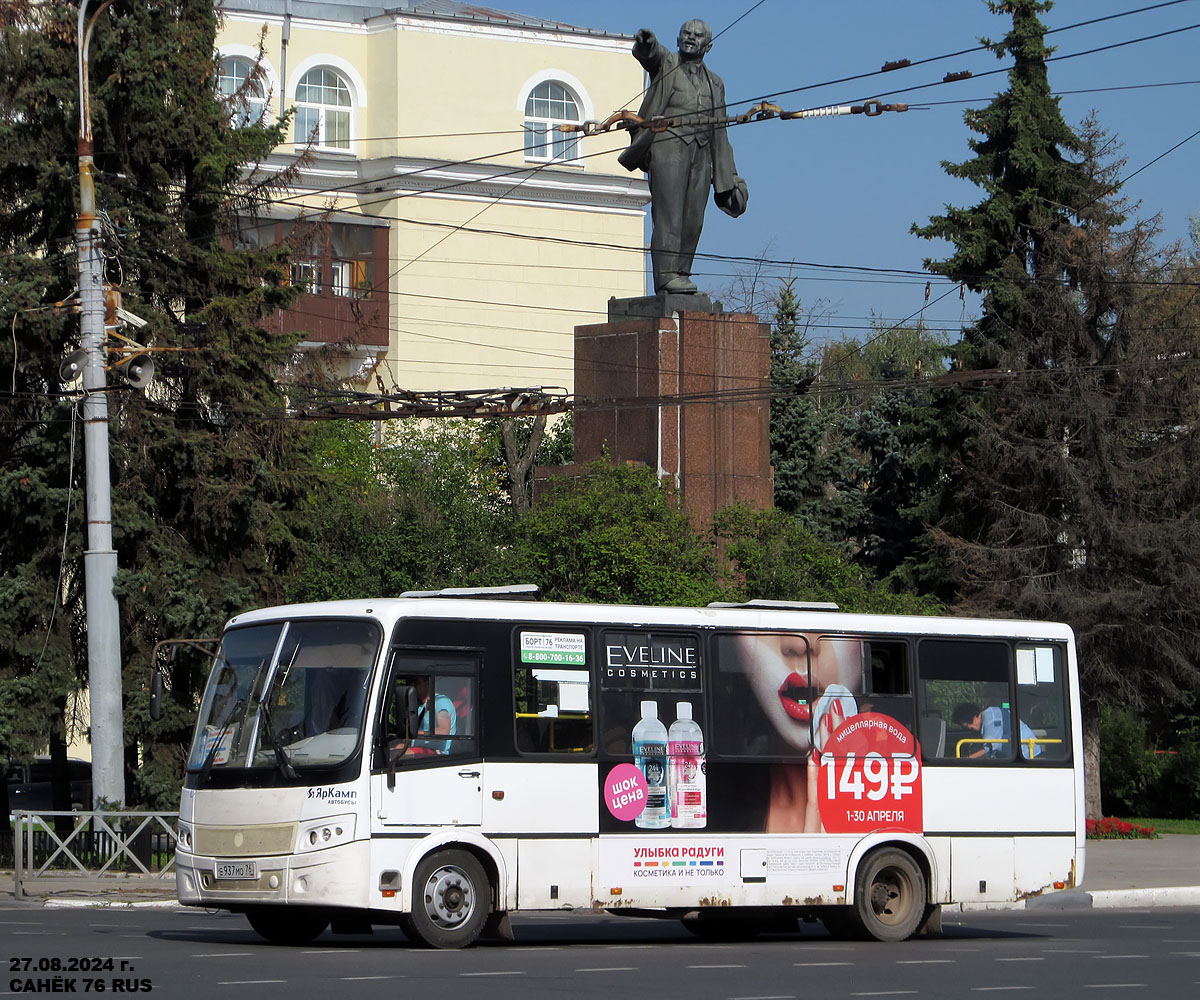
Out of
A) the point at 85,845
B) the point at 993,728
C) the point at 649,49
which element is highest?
the point at 649,49

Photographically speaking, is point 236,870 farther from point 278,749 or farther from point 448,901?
point 448,901

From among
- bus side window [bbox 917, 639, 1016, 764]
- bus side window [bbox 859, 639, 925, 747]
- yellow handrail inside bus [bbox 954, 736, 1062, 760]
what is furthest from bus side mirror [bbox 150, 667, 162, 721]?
yellow handrail inside bus [bbox 954, 736, 1062, 760]

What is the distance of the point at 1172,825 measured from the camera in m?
36.1

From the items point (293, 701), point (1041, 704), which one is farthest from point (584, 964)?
point (1041, 704)

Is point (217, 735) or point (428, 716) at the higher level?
point (428, 716)

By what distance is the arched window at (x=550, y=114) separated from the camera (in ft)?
205

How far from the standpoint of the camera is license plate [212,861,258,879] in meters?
14.7

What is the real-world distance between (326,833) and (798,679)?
15.2 ft

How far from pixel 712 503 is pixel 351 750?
15475 mm

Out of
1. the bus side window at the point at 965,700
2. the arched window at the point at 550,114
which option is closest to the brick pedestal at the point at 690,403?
the bus side window at the point at 965,700

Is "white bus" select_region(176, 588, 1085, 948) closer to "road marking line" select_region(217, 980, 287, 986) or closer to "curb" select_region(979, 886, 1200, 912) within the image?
"road marking line" select_region(217, 980, 287, 986)

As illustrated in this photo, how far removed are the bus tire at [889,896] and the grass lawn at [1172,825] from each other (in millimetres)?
17872

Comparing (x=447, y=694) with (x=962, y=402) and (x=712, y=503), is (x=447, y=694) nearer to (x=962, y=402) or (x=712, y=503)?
(x=712, y=503)

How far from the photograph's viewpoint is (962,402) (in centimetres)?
3669
